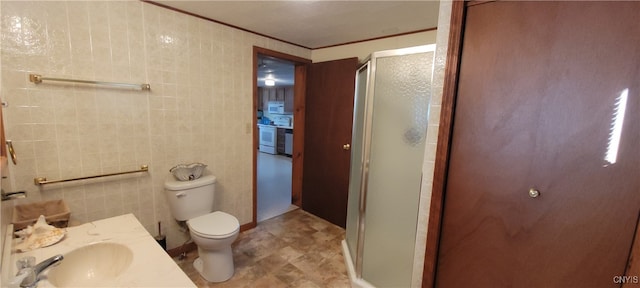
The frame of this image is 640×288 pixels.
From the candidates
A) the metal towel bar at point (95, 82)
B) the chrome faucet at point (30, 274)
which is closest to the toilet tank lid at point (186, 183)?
the metal towel bar at point (95, 82)

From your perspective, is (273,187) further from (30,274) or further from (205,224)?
(30,274)

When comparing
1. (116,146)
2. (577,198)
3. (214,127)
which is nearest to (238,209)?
(214,127)

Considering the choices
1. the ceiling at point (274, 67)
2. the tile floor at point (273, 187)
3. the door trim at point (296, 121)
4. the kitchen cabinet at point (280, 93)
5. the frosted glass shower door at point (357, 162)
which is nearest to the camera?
the frosted glass shower door at point (357, 162)

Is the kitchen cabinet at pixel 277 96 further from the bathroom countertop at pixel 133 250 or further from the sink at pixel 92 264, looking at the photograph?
the sink at pixel 92 264

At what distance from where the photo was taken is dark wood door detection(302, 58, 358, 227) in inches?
103

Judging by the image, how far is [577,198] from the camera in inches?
34.7

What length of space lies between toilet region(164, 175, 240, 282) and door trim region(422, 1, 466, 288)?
130 centimetres

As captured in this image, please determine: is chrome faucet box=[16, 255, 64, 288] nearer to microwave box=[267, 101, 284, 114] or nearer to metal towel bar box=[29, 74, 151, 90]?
metal towel bar box=[29, 74, 151, 90]

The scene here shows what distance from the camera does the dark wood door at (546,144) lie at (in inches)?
31.9

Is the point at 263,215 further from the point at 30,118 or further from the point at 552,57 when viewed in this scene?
the point at 552,57

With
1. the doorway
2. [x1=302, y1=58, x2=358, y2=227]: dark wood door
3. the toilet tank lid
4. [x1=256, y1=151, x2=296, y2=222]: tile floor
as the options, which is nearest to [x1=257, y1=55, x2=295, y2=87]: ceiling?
the doorway

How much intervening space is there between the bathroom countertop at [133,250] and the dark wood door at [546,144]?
1.15m

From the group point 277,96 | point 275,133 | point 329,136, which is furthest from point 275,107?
point 329,136

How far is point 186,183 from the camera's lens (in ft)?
6.64
